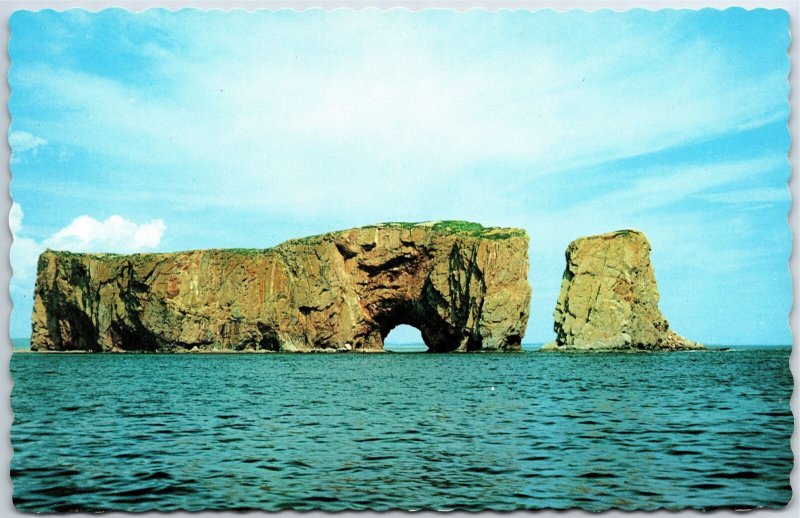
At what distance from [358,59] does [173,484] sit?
6.91 metres

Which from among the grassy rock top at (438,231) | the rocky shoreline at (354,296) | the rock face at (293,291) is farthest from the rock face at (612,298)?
the grassy rock top at (438,231)

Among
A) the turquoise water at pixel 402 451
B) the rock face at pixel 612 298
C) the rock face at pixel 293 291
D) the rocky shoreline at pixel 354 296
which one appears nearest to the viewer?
the turquoise water at pixel 402 451

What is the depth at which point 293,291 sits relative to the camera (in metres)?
65.1

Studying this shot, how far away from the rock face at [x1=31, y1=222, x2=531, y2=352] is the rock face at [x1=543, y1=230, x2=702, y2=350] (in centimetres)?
446

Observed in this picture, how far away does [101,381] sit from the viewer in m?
27.1

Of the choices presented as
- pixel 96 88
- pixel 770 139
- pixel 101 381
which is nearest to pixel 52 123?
pixel 96 88

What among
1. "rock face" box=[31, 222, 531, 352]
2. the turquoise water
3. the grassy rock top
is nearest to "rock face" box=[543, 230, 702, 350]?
"rock face" box=[31, 222, 531, 352]

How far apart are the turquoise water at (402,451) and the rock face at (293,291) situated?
136 ft

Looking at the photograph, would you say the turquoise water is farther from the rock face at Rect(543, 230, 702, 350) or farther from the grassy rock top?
the grassy rock top

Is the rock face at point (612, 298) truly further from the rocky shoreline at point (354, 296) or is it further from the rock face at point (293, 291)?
the rock face at point (293, 291)

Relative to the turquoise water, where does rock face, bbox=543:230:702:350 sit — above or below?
above

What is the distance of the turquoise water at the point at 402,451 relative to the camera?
9453mm

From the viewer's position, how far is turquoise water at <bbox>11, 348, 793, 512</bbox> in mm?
9453

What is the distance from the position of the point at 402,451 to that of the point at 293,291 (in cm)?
5405
